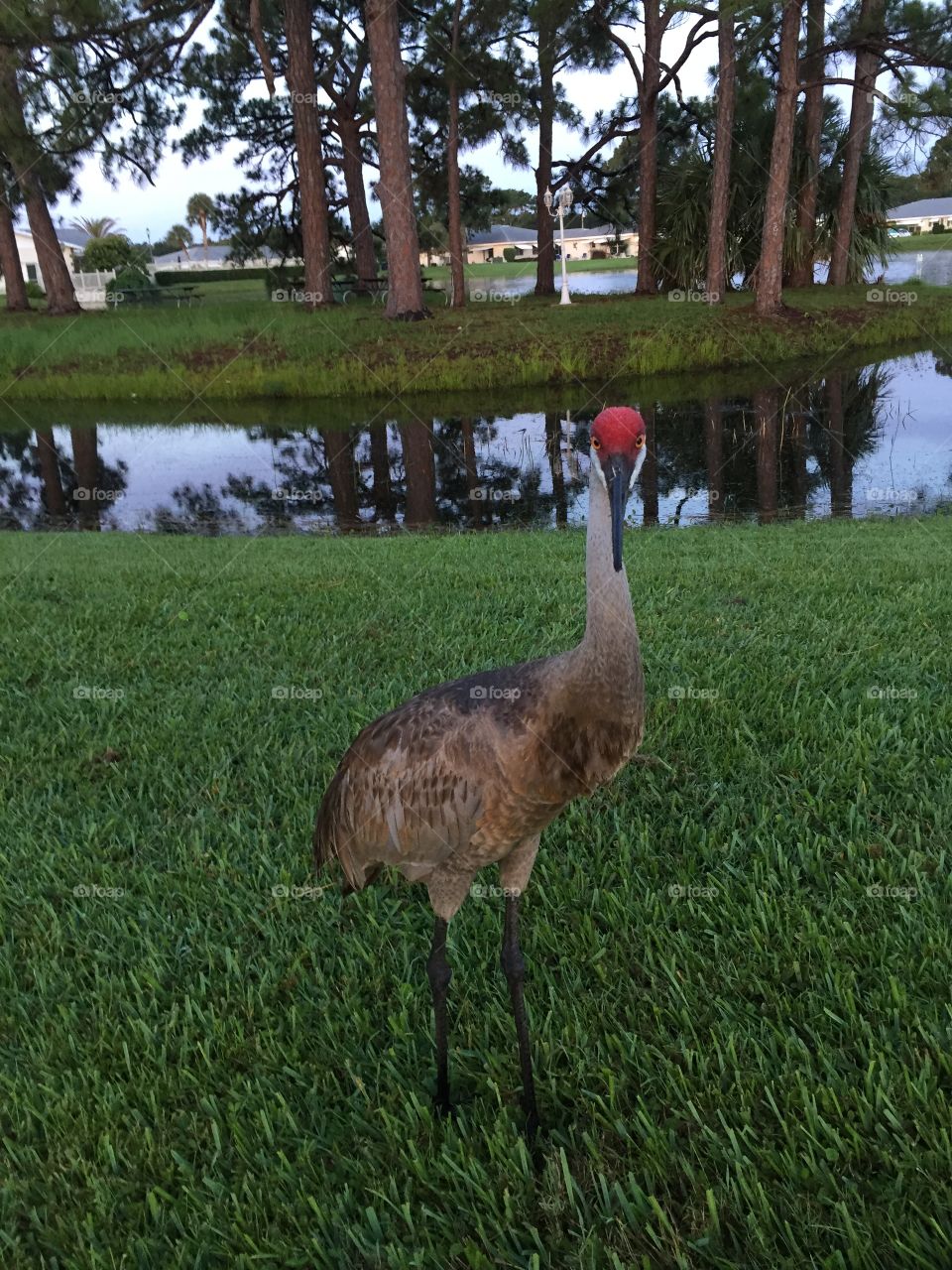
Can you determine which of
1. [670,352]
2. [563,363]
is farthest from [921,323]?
[563,363]

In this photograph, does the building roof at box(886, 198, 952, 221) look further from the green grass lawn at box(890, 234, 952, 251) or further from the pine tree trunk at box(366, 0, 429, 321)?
the pine tree trunk at box(366, 0, 429, 321)

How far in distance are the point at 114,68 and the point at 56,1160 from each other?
78.3 ft

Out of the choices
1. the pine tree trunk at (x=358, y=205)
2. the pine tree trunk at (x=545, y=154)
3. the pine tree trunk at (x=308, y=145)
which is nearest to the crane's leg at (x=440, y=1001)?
the pine tree trunk at (x=308, y=145)

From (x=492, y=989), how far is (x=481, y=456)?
477 inches

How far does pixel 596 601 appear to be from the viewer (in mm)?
2162

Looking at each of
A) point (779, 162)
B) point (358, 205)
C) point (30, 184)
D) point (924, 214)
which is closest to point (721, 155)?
point (779, 162)

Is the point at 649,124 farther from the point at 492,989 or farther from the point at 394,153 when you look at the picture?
the point at 492,989

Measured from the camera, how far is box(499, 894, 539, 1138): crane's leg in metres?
2.32

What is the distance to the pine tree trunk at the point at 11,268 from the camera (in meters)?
29.7

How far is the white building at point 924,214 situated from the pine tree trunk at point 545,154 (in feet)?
192

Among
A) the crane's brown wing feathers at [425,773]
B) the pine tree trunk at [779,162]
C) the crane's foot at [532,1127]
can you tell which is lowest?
the crane's foot at [532,1127]

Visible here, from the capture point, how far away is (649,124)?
83.9ft

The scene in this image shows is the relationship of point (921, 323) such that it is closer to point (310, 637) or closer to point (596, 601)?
point (310, 637)

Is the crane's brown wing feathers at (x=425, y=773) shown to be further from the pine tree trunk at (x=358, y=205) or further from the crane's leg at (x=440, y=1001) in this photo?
the pine tree trunk at (x=358, y=205)
